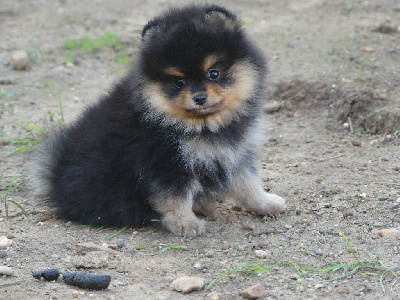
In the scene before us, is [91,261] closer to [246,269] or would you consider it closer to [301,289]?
Answer: [246,269]

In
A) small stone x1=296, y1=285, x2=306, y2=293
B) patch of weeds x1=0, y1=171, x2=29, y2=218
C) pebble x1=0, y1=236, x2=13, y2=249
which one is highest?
small stone x1=296, y1=285, x2=306, y2=293

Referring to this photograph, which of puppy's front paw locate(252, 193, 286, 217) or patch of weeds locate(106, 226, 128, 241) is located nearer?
patch of weeds locate(106, 226, 128, 241)

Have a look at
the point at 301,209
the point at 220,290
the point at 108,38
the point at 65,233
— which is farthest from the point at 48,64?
the point at 220,290

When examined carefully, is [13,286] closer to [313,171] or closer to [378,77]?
[313,171]

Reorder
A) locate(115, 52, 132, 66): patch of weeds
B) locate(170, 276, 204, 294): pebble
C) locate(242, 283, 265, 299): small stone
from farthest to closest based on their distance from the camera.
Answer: locate(115, 52, 132, 66): patch of weeds → locate(170, 276, 204, 294): pebble → locate(242, 283, 265, 299): small stone

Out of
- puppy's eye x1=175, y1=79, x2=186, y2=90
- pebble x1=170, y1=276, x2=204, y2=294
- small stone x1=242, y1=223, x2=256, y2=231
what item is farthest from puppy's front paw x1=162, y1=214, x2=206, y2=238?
puppy's eye x1=175, y1=79, x2=186, y2=90

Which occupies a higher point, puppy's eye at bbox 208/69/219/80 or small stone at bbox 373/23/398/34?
puppy's eye at bbox 208/69/219/80

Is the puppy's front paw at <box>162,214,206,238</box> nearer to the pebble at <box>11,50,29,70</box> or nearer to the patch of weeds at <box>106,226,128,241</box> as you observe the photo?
the patch of weeds at <box>106,226,128,241</box>
